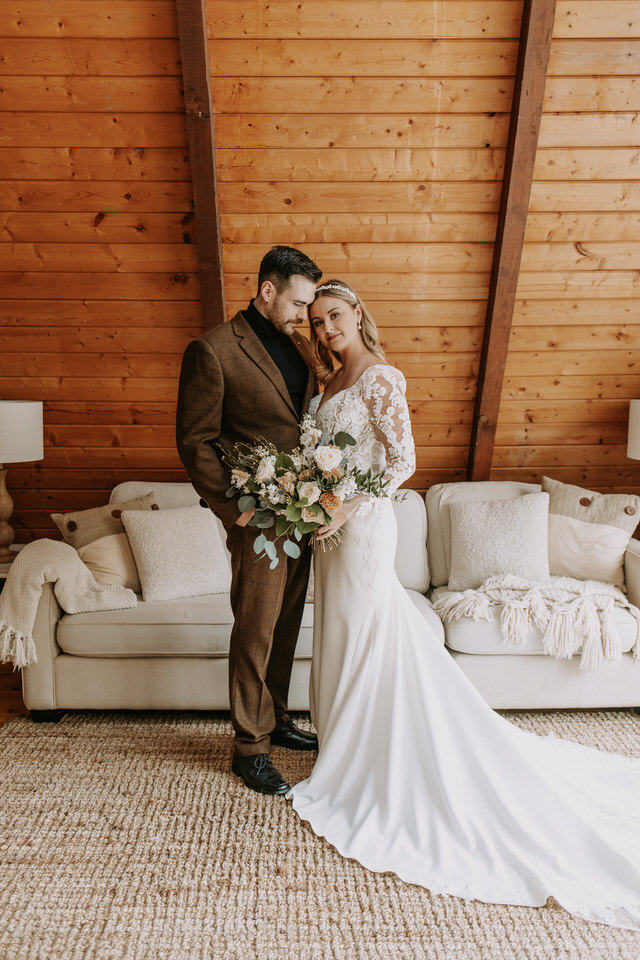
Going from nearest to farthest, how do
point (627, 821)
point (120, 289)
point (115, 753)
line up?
point (627, 821)
point (115, 753)
point (120, 289)

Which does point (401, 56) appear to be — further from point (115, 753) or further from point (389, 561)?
point (115, 753)

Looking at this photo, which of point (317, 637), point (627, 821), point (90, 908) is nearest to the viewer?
point (90, 908)

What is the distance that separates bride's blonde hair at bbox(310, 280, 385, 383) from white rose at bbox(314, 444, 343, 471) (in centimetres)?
49

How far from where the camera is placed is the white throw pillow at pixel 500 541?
3.10 m

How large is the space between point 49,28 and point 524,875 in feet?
10.2

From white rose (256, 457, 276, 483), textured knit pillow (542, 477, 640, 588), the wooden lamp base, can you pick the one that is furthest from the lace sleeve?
the wooden lamp base

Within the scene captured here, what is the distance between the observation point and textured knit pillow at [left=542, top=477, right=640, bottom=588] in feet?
10.2

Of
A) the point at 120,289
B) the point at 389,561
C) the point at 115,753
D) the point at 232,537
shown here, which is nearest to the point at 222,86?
the point at 120,289

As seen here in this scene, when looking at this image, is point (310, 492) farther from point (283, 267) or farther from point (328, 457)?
point (283, 267)

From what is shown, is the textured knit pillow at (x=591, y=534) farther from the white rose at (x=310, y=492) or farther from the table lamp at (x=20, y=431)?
the table lamp at (x=20, y=431)

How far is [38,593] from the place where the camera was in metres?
2.73

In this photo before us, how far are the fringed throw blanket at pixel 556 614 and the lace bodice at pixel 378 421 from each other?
0.89 meters

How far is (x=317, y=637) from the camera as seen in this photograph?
227cm

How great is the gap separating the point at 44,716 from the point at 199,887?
4.09 feet
